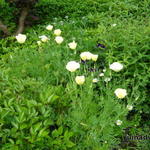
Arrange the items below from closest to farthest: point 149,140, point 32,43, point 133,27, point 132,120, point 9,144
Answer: point 9,144 < point 149,140 < point 132,120 < point 133,27 < point 32,43

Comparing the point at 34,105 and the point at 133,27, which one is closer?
the point at 34,105

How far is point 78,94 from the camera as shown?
2.69m

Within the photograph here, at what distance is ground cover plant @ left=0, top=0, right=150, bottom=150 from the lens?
2047 millimetres

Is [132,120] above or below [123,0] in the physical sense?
below

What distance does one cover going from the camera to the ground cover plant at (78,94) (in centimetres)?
205

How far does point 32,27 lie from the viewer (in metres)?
5.38

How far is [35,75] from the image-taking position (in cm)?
286

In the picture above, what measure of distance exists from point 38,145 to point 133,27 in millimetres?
1953

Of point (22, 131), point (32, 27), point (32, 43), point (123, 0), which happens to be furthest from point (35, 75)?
point (123, 0)

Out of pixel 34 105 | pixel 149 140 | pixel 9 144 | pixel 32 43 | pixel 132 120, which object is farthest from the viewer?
pixel 32 43

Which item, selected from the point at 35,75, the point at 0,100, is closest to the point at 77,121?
the point at 0,100

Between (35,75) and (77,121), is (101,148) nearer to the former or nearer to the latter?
(77,121)

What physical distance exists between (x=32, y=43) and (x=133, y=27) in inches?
65.6

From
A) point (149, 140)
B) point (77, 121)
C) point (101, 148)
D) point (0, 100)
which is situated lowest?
point (149, 140)
